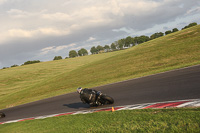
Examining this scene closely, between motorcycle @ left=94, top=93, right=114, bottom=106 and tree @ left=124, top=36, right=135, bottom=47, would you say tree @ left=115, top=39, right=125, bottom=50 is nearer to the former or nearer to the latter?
tree @ left=124, top=36, right=135, bottom=47

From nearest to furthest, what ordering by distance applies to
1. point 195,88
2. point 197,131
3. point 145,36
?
point 197,131
point 195,88
point 145,36

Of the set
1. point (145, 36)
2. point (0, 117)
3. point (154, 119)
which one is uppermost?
point (145, 36)

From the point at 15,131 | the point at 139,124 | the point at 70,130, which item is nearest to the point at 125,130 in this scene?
the point at 139,124

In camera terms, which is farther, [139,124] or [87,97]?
[87,97]

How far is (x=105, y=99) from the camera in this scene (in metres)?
9.95

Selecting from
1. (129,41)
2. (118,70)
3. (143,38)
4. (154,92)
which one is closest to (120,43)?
(129,41)

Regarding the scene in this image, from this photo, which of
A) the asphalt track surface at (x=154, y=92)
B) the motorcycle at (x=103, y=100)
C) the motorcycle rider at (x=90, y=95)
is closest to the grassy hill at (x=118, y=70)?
the asphalt track surface at (x=154, y=92)

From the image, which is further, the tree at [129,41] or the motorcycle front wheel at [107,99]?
the tree at [129,41]

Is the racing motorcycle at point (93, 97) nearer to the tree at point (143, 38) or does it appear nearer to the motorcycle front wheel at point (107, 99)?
the motorcycle front wheel at point (107, 99)

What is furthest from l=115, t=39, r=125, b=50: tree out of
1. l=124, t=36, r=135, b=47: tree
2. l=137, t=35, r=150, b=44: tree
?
l=137, t=35, r=150, b=44: tree

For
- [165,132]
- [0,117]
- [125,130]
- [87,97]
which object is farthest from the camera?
[0,117]

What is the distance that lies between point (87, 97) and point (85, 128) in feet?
11.8

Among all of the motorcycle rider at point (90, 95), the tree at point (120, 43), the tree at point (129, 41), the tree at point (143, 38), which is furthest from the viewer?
the tree at point (120, 43)

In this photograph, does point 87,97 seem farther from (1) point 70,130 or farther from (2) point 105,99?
(1) point 70,130
